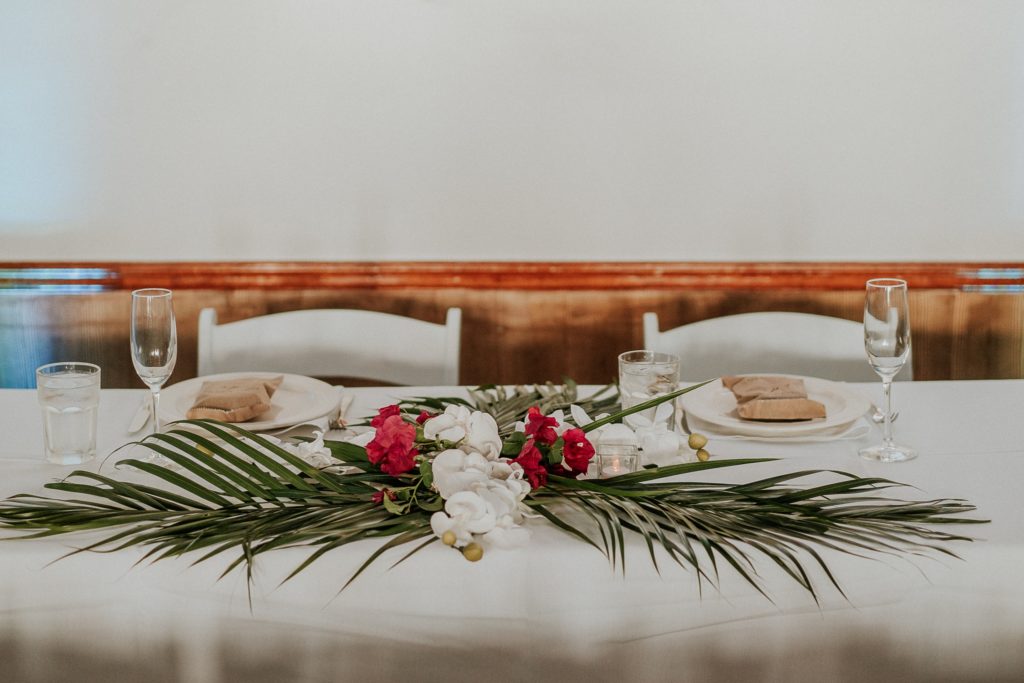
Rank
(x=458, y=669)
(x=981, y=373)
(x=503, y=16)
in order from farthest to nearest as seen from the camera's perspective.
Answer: (x=981, y=373), (x=503, y=16), (x=458, y=669)

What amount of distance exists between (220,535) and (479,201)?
5.10 ft

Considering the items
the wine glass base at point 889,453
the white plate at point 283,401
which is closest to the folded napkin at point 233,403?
the white plate at point 283,401

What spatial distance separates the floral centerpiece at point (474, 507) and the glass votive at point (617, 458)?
0.01 meters

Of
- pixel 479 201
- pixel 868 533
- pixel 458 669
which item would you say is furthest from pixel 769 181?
pixel 458 669

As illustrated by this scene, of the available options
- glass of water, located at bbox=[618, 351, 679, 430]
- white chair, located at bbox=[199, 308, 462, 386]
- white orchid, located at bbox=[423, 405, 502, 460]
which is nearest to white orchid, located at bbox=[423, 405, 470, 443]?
white orchid, located at bbox=[423, 405, 502, 460]

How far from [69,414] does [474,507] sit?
2.00 ft

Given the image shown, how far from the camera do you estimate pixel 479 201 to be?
2525 mm

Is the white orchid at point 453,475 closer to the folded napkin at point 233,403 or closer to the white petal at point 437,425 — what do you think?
the white petal at point 437,425

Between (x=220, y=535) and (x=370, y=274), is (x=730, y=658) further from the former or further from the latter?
(x=370, y=274)

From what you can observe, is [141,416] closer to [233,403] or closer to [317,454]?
[233,403]

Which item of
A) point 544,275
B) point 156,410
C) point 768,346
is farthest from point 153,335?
point 544,275

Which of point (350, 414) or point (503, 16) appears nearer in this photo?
point (350, 414)

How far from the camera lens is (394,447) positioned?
3.69ft

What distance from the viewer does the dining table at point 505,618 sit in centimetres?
107
